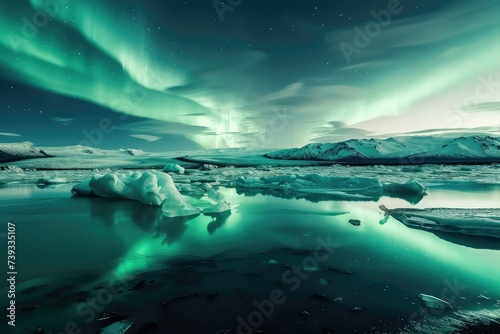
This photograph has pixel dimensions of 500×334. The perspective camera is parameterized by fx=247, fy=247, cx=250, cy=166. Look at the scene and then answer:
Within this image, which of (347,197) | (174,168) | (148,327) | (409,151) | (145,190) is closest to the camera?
(148,327)

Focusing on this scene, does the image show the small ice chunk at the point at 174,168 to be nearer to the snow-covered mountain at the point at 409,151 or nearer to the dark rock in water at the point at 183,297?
the dark rock in water at the point at 183,297

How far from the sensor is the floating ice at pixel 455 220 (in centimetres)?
564

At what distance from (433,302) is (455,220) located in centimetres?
466

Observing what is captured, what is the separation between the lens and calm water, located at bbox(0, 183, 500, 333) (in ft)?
9.73

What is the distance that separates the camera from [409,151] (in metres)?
121

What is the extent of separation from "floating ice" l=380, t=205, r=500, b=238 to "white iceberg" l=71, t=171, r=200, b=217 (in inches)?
241

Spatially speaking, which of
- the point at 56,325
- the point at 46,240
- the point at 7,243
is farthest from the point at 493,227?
the point at 7,243

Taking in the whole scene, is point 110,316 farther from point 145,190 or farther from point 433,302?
point 145,190

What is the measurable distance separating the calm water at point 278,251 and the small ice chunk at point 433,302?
0.08m

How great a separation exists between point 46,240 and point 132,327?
13.0 ft

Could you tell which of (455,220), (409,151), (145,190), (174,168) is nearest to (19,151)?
(174,168)

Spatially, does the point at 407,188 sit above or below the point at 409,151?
below

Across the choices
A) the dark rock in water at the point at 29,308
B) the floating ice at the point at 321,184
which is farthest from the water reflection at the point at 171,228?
the floating ice at the point at 321,184

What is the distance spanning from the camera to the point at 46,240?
494 cm
